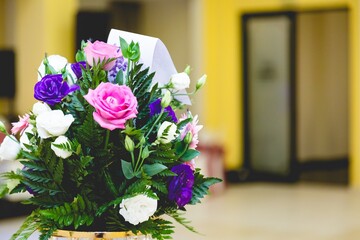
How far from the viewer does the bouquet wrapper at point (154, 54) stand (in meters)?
1.78

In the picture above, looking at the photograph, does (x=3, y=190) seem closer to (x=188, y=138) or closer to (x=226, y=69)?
(x=188, y=138)

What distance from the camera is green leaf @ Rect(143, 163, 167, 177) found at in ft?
5.40

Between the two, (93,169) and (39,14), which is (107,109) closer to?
(93,169)

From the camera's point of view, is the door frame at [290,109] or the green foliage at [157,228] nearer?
the green foliage at [157,228]

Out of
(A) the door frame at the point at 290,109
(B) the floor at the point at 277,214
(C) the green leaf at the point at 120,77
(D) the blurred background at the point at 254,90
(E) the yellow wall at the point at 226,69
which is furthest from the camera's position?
(E) the yellow wall at the point at 226,69

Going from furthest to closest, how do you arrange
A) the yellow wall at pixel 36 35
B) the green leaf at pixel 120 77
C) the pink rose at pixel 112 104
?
the yellow wall at pixel 36 35 → the green leaf at pixel 120 77 → the pink rose at pixel 112 104

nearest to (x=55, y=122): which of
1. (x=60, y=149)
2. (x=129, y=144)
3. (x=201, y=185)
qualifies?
(x=60, y=149)

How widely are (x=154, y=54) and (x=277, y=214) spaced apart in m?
8.12

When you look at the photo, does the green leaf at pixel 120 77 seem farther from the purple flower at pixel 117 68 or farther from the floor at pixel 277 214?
the floor at pixel 277 214

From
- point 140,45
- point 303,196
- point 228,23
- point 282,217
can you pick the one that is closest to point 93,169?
point 140,45

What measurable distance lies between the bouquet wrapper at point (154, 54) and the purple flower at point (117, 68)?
0.05m

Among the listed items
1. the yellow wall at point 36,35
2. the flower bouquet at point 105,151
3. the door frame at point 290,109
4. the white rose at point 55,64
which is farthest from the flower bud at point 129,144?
the door frame at point 290,109

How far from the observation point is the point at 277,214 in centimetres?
967

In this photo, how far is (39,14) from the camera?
10578 mm
